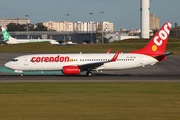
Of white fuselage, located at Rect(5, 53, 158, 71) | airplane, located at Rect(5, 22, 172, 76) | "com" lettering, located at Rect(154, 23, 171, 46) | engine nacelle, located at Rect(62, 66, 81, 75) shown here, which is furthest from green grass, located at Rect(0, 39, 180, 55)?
engine nacelle, located at Rect(62, 66, 81, 75)

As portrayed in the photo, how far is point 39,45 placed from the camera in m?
114

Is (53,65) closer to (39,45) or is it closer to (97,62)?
(97,62)

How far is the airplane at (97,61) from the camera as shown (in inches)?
1861

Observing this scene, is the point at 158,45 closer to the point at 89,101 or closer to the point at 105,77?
the point at 105,77

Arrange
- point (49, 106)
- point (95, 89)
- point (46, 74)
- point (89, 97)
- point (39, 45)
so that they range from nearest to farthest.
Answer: point (49, 106) < point (89, 97) < point (95, 89) < point (46, 74) < point (39, 45)

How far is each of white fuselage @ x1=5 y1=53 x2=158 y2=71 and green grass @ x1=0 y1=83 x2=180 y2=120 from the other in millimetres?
9433

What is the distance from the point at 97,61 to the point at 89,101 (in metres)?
20.5

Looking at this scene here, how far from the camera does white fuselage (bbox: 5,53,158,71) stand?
47375mm

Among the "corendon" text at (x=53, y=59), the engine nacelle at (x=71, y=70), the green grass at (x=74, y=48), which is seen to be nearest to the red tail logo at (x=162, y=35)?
the engine nacelle at (x=71, y=70)

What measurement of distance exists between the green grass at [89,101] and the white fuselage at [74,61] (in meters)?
9.43

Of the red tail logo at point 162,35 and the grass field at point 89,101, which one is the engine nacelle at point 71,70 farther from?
the red tail logo at point 162,35

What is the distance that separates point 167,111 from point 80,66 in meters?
24.8

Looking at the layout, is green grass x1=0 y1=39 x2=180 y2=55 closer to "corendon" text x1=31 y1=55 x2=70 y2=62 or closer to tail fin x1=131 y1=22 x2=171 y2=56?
tail fin x1=131 y1=22 x2=171 y2=56

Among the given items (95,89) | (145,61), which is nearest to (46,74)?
(145,61)
